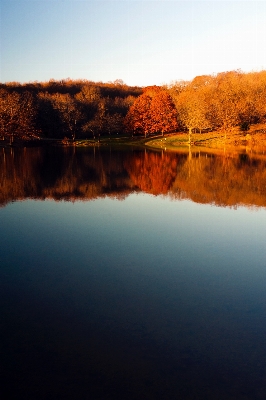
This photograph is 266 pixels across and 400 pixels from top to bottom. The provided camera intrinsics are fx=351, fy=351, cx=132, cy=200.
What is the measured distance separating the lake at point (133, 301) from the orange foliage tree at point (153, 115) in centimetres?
5869

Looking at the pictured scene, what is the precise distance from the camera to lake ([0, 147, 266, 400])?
5598 millimetres

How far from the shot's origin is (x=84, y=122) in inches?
3204

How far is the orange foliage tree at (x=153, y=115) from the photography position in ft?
243

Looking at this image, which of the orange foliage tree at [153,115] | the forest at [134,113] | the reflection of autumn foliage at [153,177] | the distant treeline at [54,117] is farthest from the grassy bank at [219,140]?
the reflection of autumn foliage at [153,177]

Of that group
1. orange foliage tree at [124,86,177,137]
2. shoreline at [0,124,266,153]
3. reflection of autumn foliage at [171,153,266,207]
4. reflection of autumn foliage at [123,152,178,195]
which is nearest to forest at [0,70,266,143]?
orange foliage tree at [124,86,177,137]

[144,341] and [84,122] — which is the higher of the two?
[84,122]

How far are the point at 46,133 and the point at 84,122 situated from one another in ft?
31.7

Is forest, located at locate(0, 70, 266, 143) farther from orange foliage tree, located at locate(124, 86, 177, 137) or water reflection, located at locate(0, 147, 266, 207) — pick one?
water reflection, located at locate(0, 147, 266, 207)

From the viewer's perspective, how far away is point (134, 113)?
77.1 m

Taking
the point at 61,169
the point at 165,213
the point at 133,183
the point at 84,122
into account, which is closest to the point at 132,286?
the point at 165,213

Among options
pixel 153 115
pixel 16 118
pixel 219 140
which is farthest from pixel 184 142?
pixel 16 118

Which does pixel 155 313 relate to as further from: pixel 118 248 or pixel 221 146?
pixel 221 146

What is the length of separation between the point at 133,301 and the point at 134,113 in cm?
7220

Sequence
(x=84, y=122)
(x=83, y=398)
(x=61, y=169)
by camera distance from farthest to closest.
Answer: (x=84, y=122) → (x=61, y=169) → (x=83, y=398)
